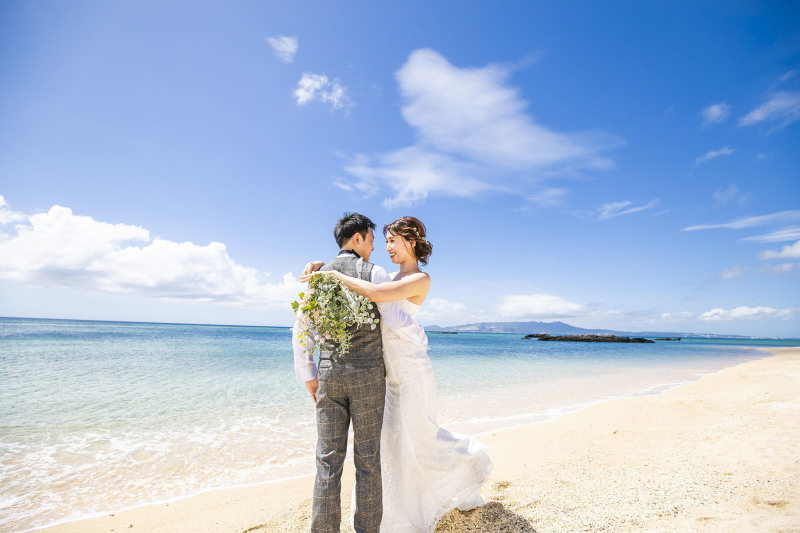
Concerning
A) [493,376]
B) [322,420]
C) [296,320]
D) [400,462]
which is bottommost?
[493,376]

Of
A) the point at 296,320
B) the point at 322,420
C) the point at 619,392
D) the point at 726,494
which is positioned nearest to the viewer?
the point at 322,420

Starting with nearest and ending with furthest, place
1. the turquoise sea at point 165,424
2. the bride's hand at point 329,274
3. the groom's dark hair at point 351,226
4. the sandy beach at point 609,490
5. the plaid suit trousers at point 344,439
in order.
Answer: the plaid suit trousers at point 344,439
the bride's hand at point 329,274
the groom's dark hair at point 351,226
the sandy beach at point 609,490
the turquoise sea at point 165,424

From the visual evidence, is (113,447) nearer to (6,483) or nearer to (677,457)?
(6,483)

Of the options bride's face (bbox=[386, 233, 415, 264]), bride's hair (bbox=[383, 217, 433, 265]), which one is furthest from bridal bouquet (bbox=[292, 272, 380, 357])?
bride's hair (bbox=[383, 217, 433, 265])

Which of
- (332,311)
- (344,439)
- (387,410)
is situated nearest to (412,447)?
(387,410)

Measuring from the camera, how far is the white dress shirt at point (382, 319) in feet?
9.25

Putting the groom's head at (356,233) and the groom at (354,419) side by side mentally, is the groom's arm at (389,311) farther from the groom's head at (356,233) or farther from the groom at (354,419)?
the groom's head at (356,233)

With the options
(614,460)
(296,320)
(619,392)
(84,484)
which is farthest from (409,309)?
(619,392)

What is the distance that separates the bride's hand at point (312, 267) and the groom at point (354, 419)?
32 cm

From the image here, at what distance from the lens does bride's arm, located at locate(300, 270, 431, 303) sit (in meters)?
2.63

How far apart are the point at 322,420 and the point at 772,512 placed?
3.62 meters

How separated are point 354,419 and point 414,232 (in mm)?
1443

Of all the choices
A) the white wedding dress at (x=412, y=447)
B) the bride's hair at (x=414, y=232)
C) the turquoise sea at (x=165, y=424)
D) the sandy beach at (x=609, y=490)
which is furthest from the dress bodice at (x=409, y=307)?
the turquoise sea at (x=165, y=424)

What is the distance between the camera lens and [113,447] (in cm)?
573
